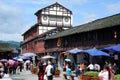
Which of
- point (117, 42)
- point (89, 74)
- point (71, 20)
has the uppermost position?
point (71, 20)

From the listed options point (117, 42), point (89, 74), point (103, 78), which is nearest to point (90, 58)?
point (117, 42)

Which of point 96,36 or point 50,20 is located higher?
point 50,20

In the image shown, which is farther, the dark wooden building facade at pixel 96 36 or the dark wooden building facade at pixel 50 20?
the dark wooden building facade at pixel 50 20

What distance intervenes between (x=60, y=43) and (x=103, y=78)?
117 ft

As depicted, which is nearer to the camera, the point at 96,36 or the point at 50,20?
the point at 96,36

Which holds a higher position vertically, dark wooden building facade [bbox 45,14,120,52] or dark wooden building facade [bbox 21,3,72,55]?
dark wooden building facade [bbox 21,3,72,55]

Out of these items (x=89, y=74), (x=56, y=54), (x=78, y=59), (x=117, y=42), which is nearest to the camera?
(x=89, y=74)

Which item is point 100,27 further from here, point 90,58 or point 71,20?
point 71,20

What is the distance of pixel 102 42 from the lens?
3550 cm

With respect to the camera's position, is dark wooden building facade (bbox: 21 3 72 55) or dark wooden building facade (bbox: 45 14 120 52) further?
dark wooden building facade (bbox: 21 3 72 55)

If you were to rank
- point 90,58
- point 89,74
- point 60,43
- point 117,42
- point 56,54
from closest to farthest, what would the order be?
point 89,74 < point 117,42 < point 90,58 < point 60,43 < point 56,54

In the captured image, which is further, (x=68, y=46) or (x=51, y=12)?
(x=51, y=12)

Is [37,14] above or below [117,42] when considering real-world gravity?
above

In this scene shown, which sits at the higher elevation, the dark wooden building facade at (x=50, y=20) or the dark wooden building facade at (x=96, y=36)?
the dark wooden building facade at (x=50, y=20)
